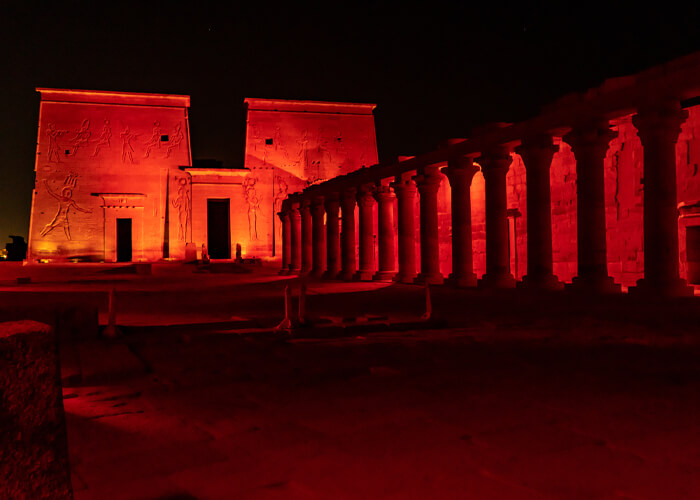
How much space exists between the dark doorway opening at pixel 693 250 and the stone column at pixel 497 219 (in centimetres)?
449

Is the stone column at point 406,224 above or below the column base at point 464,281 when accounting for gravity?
above

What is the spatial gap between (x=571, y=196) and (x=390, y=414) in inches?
571

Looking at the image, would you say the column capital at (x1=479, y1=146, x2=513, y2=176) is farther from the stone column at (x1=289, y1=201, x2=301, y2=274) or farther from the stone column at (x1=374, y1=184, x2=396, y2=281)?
the stone column at (x1=289, y1=201, x2=301, y2=274)

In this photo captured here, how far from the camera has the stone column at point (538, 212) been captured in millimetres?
12852

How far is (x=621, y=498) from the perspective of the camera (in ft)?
8.66

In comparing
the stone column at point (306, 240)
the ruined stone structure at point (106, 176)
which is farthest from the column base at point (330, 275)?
the ruined stone structure at point (106, 176)

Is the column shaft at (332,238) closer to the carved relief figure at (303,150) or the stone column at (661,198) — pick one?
the stone column at (661,198)

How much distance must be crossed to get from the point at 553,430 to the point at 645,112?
29.0 ft

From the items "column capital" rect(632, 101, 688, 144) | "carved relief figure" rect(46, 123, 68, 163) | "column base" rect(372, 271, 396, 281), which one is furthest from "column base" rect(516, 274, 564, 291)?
"carved relief figure" rect(46, 123, 68, 163)

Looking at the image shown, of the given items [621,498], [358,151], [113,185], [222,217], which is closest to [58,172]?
[113,185]

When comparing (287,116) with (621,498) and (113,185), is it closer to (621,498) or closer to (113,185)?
(113,185)

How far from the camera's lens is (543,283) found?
1272 centimetres

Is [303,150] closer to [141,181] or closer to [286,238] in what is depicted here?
[141,181]

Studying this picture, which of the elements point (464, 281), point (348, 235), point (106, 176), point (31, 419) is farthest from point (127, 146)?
point (31, 419)
